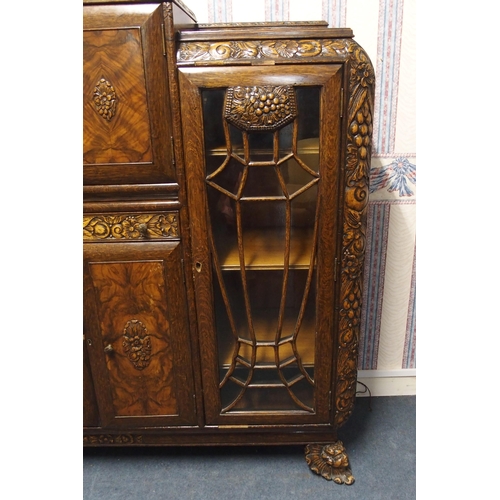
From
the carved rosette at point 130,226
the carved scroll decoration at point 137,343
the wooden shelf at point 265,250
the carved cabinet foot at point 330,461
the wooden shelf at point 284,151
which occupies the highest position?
the wooden shelf at point 284,151

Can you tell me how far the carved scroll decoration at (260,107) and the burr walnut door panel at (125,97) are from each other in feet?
0.48

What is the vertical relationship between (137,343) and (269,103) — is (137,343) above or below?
below

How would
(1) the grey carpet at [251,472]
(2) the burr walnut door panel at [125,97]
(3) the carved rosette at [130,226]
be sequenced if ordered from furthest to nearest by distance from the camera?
(1) the grey carpet at [251,472], (3) the carved rosette at [130,226], (2) the burr walnut door panel at [125,97]

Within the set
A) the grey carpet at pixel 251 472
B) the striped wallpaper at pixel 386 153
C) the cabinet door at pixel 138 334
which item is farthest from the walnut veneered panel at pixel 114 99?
the grey carpet at pixel 251 472

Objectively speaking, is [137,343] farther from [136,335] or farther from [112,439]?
[112,439]

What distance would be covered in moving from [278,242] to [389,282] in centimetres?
55

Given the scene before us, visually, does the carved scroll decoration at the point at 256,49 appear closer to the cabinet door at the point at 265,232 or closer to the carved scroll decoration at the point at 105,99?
the cabinet door at the point at 265,232

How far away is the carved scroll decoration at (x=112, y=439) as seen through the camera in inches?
42.8

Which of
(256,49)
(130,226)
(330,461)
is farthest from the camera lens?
(330,461)

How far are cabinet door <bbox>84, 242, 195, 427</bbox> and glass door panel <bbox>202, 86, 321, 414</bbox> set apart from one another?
108 mm

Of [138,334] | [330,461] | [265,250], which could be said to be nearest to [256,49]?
[265,250]

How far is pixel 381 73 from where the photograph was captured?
1.13 meters

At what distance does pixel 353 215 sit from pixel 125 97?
582mm

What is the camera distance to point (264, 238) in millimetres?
950
